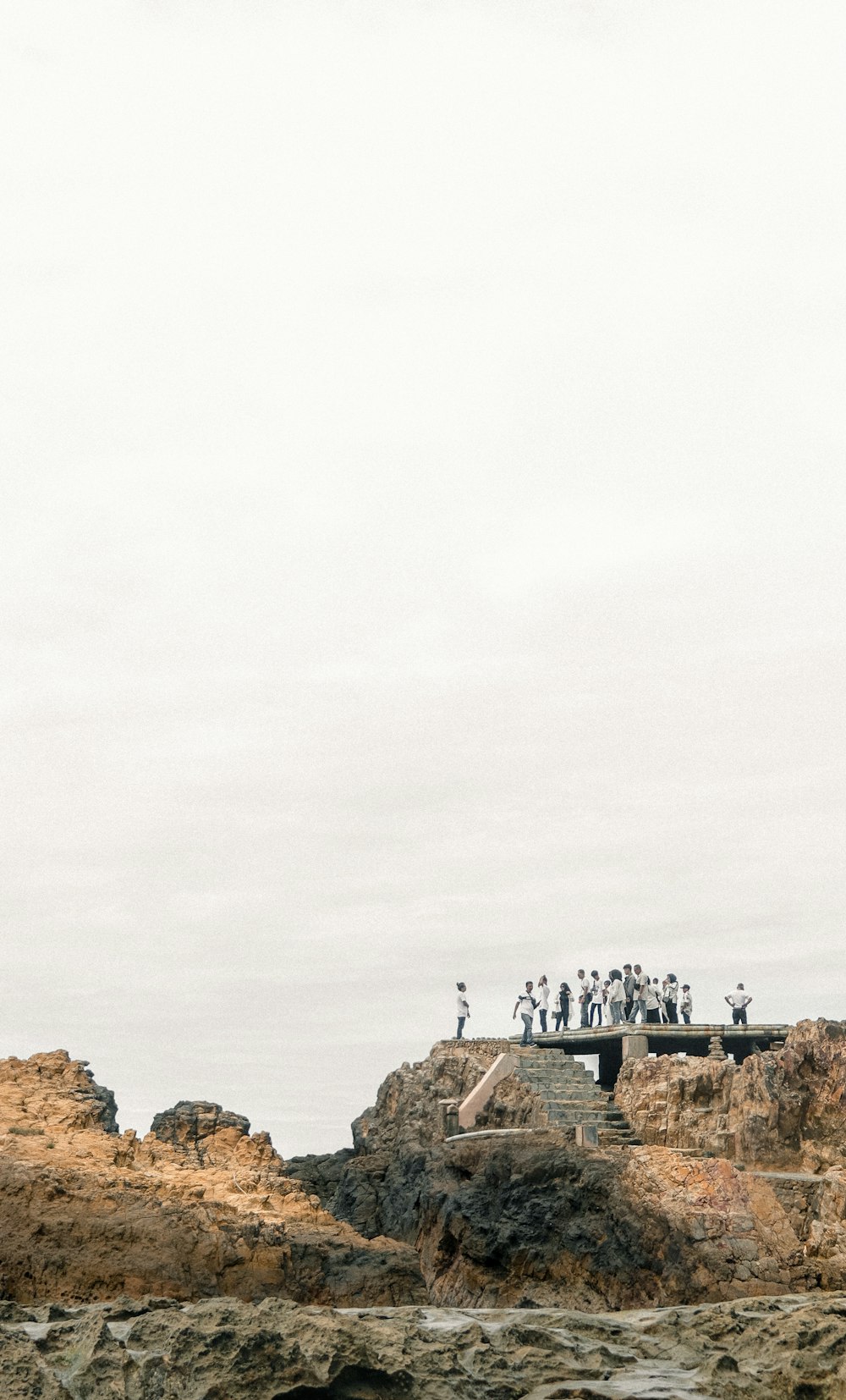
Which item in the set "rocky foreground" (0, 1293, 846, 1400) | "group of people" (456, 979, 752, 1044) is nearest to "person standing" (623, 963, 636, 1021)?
"group of people" (456, 979, 752, 1044)

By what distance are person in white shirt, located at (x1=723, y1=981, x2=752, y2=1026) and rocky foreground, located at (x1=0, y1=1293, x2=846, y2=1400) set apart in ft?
59.6

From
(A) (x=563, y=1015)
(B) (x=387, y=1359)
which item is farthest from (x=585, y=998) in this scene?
(B) (x=387, y=1359)

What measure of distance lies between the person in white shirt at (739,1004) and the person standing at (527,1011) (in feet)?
14.0

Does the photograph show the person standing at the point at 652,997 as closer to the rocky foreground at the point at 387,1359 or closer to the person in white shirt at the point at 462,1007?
the person in white shirt at the point at 462,1007

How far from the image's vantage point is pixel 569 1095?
27.9 m

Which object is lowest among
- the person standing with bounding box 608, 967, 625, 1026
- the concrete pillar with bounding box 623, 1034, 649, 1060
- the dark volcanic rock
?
the dark volcanic rock

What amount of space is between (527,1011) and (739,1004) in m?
4.63

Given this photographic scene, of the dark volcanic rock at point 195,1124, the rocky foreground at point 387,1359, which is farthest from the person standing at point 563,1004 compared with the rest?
the rocky foreground at point 387,1359

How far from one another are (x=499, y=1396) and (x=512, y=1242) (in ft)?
44.9

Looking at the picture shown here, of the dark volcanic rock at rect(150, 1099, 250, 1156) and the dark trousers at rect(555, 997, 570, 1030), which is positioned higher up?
the dark trousers at rect(555, 997, 570, 1030)

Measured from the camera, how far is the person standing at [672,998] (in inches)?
1246

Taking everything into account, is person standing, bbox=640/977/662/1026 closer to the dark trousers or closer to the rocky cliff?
the dark trousers

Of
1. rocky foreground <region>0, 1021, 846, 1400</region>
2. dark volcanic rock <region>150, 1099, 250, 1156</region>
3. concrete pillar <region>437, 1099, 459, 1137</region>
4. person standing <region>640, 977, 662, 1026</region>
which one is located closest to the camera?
rocky foreground <region>0, 1021, 846, 1400</region>

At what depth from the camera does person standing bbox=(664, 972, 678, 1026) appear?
31656mm
